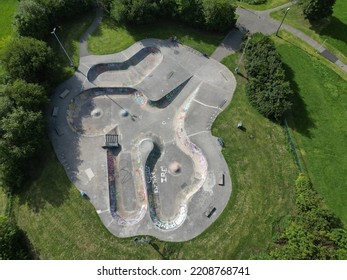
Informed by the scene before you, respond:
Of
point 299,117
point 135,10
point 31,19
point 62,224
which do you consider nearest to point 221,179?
point 299,117

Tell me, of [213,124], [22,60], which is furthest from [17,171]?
[213,124]

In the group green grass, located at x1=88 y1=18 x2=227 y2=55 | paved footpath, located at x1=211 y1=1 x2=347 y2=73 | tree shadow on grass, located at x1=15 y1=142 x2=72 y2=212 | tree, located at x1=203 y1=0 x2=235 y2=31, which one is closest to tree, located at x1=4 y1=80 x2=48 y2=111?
tree shadow on grass, located at x1=15 y1=142 x2=72 y2=212

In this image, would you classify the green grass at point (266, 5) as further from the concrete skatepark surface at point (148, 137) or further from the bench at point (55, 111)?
the bench at point (55, 111)

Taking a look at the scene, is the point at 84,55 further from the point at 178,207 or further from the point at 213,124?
the point at 178,207

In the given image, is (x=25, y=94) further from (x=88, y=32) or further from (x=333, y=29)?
(x=333, y=29)

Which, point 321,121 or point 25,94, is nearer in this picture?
point 25,94
